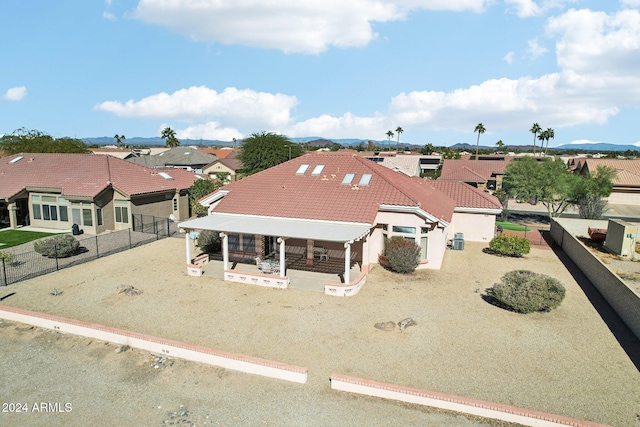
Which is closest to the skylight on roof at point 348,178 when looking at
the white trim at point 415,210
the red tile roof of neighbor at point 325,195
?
the red tile roof of neighbor at point 325,195

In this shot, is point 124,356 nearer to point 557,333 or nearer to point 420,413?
point 420,413

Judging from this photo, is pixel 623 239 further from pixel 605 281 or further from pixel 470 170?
pixel 470 170

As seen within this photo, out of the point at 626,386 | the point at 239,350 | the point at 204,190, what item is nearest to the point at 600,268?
the point at 626,386

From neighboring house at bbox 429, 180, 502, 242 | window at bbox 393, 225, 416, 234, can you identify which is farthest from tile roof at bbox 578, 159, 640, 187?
window at bbox 393, 225, 416, 234

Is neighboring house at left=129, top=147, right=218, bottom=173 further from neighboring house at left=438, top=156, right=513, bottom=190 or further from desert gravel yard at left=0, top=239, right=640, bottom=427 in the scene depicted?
desert gravel yard at left=0, top=239, right=640, bottom=427

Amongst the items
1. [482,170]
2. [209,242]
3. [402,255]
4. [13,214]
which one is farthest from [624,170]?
[13,214]
